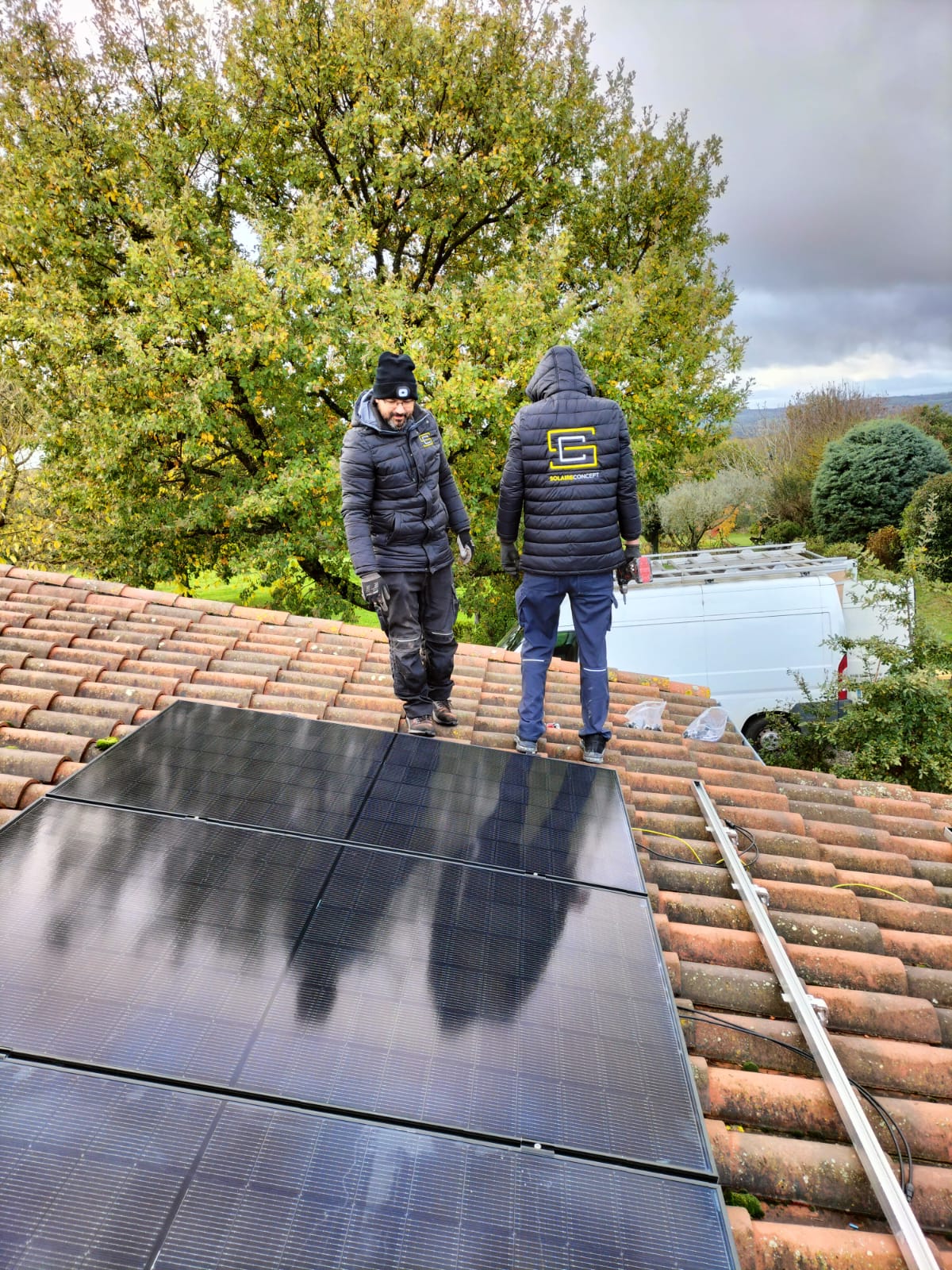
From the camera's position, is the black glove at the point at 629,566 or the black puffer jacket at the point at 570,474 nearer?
the black puffer jacket at the point at 570,474

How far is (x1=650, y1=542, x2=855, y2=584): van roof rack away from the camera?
8.97 m

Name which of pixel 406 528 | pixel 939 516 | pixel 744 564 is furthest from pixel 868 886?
pixel 939 516

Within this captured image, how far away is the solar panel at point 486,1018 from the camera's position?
146 centimetres

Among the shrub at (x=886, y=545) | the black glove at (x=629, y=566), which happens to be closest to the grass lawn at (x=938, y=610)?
the shrub at (x=886, y=545)

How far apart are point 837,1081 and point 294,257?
36.4ft

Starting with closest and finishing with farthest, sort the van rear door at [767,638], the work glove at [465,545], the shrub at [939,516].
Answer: the work glove at [465,545], the van rear door at [767,638], the shrub at [939,516]

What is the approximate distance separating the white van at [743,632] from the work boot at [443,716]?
4.67 m

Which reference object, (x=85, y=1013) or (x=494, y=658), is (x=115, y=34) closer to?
(x=494, y=658)

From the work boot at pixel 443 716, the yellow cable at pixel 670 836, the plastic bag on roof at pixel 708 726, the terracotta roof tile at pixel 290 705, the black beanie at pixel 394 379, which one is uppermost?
the black beanie at pixel 394 379

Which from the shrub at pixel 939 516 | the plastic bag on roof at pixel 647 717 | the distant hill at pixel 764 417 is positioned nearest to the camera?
the plastic bag on roof at pixel 647 717

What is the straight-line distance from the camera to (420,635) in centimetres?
381

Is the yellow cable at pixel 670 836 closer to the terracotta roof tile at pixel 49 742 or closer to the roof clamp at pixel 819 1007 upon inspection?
the roof clamp at pixel 819 1007

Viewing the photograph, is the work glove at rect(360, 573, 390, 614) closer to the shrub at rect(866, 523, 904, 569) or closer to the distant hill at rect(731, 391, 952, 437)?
the shrub at rect(866, 523, 904, 569)

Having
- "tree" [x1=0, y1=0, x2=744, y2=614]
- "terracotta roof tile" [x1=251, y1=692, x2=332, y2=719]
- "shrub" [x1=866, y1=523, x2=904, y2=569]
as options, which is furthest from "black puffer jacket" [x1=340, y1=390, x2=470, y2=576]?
"shrub" [x1=866, y1=523, x2=904, y2=569]
